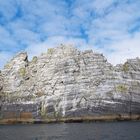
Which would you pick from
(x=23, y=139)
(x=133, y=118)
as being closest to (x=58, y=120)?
(x=133, y=118)

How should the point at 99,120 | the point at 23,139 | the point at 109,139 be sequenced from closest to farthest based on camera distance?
the point at 109,139 → the point at 23,139 → the point at 99,120

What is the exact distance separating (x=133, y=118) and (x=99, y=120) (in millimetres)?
16752

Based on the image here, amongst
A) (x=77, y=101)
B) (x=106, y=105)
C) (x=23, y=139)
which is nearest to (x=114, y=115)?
(x=106, y=105)

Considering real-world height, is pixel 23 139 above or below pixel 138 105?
below

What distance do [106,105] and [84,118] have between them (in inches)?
490

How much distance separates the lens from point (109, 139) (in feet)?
283

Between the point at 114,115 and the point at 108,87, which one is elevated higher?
the point at 108,87

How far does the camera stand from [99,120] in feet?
632

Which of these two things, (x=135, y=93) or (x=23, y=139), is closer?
(x=23, y=139)

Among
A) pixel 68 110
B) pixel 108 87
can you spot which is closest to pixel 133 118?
pixel 108 87

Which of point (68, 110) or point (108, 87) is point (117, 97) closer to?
point (108, 87)

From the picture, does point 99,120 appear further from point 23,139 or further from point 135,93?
point 23,139

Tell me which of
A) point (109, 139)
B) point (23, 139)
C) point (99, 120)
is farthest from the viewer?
point (99, 120)

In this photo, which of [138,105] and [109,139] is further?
[138,105]
